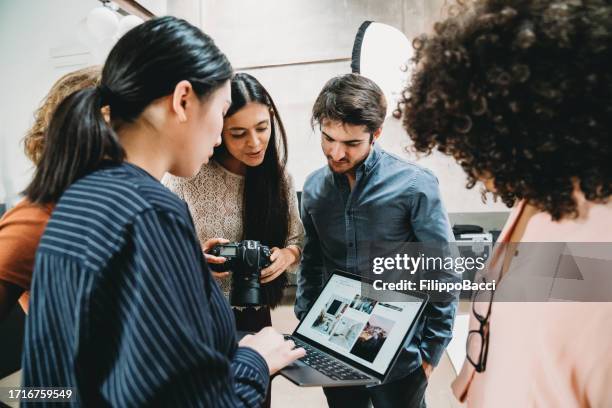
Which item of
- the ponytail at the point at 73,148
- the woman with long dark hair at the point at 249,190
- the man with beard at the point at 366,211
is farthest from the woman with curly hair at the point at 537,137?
the woman with long dark hair at the point at 249,190

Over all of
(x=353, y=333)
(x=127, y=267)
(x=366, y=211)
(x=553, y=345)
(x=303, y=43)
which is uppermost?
(x=303, y=43)

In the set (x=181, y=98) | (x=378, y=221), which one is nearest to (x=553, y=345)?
(x=181, y=98)

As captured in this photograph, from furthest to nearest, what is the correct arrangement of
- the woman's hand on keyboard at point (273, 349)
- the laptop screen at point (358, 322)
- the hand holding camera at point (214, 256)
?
the hand holding camera at point (214, 256), the laptop screen at point (358, 322), the woman's hand on keyboard at point (273, 349)

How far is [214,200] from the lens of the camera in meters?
1.25

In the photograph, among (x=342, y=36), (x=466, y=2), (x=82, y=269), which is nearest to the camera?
(x=82, y=269)

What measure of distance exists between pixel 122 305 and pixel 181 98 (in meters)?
0.30

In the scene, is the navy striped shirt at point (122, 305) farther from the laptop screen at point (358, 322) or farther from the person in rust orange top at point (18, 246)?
the laptop screen at point (358, 322)

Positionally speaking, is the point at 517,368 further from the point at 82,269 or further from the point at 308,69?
the point at 308,69

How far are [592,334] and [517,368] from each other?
0.37ft

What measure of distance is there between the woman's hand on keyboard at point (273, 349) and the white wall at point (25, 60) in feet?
8.53

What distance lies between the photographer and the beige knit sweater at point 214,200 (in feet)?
4.07

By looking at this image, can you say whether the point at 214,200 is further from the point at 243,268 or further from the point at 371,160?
the point at 371,160

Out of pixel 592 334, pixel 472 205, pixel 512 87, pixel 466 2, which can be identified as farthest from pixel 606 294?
pixel 472 205

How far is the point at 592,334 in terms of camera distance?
0.46m
